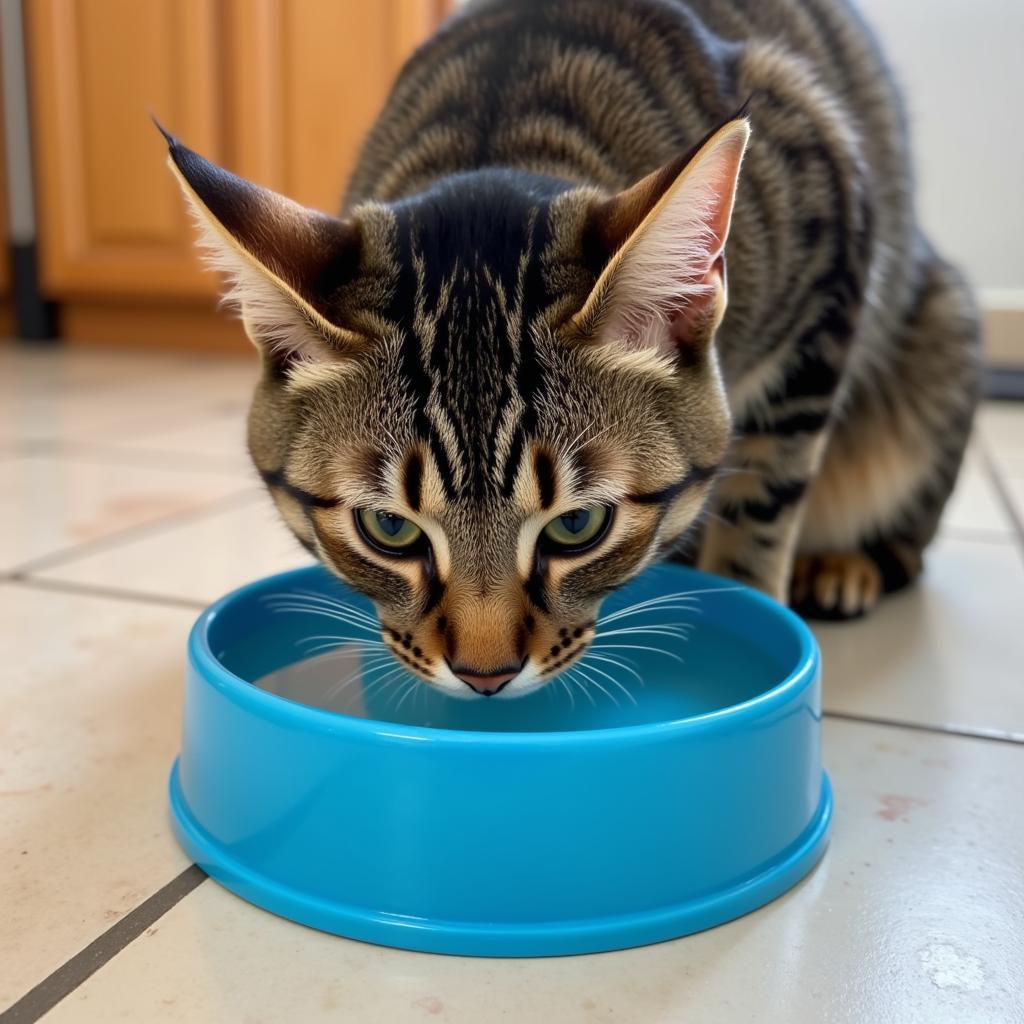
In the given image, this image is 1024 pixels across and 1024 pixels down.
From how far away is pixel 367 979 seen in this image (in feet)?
2.23

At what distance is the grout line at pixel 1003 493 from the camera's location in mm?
1820

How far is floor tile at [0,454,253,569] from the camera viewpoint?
1.61 metres

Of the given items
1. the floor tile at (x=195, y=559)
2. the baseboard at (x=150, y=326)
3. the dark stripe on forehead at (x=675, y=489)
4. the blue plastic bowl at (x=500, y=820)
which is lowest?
the baseboard at (x=150, y=326)

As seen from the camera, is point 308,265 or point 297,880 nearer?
point 297,880

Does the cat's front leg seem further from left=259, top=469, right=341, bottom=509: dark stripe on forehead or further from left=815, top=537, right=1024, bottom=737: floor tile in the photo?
left=259, top=469, right=341, bottom=509: dark stripe on forehead

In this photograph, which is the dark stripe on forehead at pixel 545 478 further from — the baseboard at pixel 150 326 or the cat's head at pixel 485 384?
the baseboard at pixel 150 326

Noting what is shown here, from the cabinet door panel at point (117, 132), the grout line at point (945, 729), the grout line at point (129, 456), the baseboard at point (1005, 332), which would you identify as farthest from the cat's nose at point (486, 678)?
the cabinet door panel at point (117, 132)

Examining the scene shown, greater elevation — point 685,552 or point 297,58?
point 297,58

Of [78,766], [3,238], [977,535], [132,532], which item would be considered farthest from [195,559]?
[3,238]

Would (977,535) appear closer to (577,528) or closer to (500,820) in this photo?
(577,528)

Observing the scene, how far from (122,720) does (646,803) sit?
0.55 m

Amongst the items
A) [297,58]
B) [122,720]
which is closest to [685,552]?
[122,720]

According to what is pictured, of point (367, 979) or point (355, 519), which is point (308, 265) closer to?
point (355, 519)

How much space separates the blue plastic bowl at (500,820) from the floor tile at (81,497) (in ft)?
2.87
